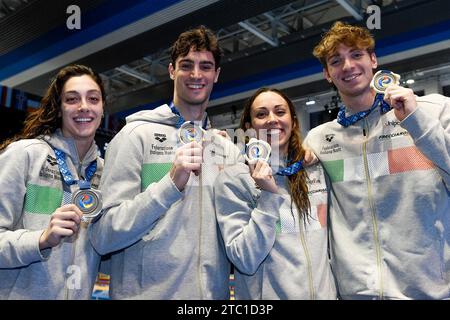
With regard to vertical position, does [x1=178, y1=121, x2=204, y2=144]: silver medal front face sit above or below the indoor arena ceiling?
below

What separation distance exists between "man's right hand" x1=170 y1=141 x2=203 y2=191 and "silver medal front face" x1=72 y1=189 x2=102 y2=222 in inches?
15.0

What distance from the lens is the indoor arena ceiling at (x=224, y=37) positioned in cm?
667

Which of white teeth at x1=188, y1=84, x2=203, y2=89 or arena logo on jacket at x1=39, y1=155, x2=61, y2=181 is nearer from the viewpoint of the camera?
arena logo on jacket at x1=39, y1=155, x2=61, y2=181

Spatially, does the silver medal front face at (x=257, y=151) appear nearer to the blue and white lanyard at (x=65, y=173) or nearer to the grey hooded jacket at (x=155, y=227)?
the grey hooded jacket at (x=155, y=227)

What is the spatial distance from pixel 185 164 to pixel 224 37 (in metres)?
8.22

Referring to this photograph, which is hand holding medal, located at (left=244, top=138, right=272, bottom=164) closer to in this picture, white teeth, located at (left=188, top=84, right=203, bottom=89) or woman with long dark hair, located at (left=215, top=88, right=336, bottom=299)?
woman with long dark hair, located at (left=215, top=88, right=336, bottom=299)

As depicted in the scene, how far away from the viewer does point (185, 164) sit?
81.6 inches

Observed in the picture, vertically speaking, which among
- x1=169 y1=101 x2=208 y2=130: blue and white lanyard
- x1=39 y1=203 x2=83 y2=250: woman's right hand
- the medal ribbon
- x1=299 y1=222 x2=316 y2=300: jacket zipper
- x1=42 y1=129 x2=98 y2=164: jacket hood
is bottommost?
x1=299 y1=222 x2=316 y2=300: jacket zipper

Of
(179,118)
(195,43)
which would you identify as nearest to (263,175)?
(179,118)

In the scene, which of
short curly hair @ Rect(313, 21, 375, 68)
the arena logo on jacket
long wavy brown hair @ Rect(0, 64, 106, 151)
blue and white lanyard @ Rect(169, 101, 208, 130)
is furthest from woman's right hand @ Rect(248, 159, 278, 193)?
long wavy brown hair @ Rect(0, 64, 106, 151)

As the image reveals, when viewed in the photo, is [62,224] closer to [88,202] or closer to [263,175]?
[88,202]

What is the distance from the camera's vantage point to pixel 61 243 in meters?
2.24

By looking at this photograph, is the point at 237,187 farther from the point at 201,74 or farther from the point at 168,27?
the point at 168,27

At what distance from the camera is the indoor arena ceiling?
667 centimetres
